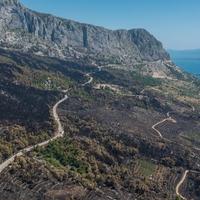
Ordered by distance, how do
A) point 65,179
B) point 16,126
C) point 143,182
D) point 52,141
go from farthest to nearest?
point 16,126 → point 52,141 → point 143,182 → point 65,179

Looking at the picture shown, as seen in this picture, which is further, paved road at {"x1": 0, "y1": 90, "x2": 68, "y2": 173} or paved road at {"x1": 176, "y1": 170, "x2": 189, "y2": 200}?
paved road at {"x1": 176, "y1": 170, "x2": 189, "y2": 200}

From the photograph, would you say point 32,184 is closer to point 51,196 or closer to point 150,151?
point 51,196

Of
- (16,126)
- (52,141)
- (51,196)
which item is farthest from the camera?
(16,126)

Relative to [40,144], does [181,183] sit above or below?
below

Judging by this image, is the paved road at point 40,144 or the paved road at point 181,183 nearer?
the paved road at point 40,144

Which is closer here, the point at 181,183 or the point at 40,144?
the point at 181,183

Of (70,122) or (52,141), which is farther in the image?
(70,122)

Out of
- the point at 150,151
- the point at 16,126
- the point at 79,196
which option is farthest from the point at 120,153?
the point at 79,196

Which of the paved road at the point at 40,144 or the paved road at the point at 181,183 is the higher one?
the paved road at the point at 40,144

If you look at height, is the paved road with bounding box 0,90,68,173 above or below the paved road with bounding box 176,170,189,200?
above

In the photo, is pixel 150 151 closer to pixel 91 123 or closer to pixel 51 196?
pixel 91 123
